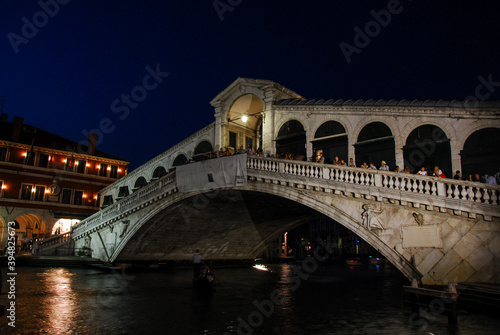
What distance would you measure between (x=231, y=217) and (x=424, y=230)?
49.0 feet

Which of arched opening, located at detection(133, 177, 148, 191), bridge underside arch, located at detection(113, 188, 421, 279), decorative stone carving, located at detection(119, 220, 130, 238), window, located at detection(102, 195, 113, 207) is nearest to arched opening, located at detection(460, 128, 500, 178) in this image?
bridge underside arch, located at detection(113, 188, 421, 279)

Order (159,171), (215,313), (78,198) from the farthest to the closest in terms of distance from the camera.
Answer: (78,198)
(159,171)
(215,313)

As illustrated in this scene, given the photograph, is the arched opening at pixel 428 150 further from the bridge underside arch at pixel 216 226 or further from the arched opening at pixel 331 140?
the bridge underside arch at pixel 216 226

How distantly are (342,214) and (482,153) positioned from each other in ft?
20.7

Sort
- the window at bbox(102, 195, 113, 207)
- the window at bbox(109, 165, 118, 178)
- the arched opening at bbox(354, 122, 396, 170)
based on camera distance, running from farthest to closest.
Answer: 1. the window at bbox(109, 165, 118, 178)
2. the window at bbox(102, 195, 113, 207)
3. the arched opening at bbox(354, 122, 396, 170)

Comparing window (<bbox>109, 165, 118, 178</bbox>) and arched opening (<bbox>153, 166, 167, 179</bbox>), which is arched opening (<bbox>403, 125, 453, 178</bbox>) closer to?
arched opening (<bbox>153, 166, 167, 179</bbox>)

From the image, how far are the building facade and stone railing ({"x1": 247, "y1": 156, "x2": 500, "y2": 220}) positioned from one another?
85.4 ft

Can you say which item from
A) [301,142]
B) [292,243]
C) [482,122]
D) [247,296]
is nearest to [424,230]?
[482,122]

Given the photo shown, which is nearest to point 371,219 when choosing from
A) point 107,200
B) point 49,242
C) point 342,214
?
point 342,214

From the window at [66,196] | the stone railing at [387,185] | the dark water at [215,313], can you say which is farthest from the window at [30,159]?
the stone railing at [387,185]

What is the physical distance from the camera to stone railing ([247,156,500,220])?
12.7 metres

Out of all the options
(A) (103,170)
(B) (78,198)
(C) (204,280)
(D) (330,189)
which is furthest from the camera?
(A) (103,170)

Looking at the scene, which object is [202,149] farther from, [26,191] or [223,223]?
[26,191]

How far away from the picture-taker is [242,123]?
2666 cm
